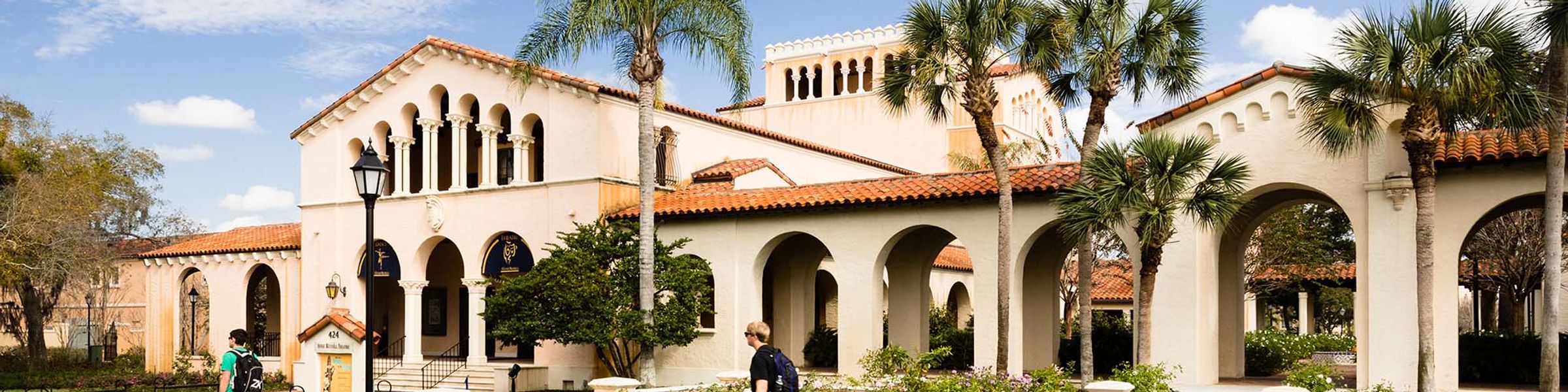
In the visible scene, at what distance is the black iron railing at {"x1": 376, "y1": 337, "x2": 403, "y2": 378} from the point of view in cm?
2966

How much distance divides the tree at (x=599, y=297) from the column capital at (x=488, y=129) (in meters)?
4.51

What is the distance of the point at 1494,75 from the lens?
16.1 meters

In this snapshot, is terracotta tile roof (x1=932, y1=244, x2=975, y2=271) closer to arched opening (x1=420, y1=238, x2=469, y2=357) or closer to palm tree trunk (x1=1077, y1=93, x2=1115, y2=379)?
arched opening (x1=420, y1=238, x2=469, y2=357)

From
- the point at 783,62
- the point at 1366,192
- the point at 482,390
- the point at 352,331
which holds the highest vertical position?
the point at 783,62

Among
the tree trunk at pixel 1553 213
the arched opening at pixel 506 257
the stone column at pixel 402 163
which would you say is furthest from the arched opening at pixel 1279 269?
the stone column at pixel 402 163

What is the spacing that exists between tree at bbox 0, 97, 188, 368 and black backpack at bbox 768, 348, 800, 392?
1098 inches

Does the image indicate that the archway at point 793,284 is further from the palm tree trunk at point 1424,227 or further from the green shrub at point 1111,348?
the palm tree trunk at point 1424,227

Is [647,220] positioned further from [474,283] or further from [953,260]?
[953,260]

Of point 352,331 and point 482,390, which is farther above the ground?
point 352,331

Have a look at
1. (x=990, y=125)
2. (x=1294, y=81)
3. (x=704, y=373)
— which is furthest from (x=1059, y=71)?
(x=704, y=373)

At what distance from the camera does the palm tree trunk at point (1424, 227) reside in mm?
17078

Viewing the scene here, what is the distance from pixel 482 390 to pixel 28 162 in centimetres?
2008

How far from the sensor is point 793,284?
1153 inches

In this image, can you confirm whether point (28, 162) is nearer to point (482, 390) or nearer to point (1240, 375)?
point (482, 390)
